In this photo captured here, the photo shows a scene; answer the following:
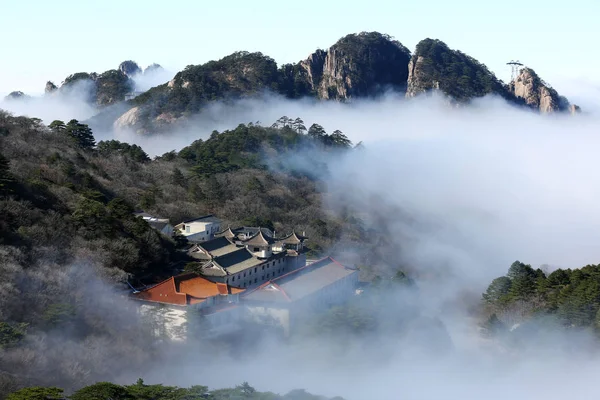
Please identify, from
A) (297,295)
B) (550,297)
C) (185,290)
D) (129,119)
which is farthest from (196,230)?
(129,119)

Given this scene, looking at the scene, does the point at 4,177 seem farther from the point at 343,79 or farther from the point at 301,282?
the point at 343,79

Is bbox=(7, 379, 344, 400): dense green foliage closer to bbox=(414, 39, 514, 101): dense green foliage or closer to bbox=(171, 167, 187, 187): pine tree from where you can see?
bbox=(171, 167, 187, 187): pine tree

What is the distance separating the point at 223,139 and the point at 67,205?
39871mm

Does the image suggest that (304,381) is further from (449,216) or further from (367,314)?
(449,216)

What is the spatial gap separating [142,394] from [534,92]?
109 meters

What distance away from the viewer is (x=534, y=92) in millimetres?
118125

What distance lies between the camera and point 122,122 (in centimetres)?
9650

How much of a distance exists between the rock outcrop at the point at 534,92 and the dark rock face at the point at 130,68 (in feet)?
244

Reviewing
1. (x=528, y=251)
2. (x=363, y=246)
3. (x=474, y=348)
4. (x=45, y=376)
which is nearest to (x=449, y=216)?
(x=528, y=251)

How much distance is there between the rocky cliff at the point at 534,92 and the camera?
4592 inches

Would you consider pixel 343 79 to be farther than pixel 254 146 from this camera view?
Yes

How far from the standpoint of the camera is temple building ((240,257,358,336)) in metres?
30.6

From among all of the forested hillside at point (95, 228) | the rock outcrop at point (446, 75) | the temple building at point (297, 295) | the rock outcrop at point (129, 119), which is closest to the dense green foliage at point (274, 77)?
the rock outcrop at point (129, 119)

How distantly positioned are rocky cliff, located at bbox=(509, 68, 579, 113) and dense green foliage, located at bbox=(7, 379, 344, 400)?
103m
